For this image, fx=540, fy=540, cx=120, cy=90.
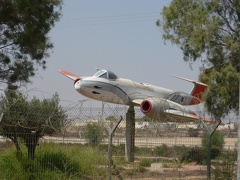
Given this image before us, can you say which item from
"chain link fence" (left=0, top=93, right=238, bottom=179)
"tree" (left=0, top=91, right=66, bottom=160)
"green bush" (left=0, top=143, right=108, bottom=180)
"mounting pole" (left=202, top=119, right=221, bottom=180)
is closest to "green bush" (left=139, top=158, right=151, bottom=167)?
"chain link fence" (left=0, top=93, right=238, bottom=179)

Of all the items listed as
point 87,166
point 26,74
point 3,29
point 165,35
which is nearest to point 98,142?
point 87,166

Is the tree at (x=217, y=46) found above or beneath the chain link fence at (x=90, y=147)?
above

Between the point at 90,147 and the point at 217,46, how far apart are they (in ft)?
25.5

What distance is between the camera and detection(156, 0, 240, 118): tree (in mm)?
19922

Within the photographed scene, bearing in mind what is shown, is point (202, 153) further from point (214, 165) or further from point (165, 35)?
point (165, 35)

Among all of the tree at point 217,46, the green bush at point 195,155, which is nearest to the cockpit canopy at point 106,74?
the tree at point 217,46

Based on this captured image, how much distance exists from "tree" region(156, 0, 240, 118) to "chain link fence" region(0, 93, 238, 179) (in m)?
3.71

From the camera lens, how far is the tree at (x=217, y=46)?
1992 cm

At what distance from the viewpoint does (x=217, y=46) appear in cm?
2062

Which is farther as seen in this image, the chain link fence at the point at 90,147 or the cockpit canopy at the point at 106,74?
the cockpit canopy at the point at 106,74

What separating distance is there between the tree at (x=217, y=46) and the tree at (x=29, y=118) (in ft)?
23.8

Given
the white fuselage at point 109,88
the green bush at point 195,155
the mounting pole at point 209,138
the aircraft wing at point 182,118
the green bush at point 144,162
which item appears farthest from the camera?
the white fuselage at point 109,88

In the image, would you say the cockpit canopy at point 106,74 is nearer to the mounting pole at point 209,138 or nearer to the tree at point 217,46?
the tree at point 217,46

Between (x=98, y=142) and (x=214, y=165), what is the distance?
11.1 feet
